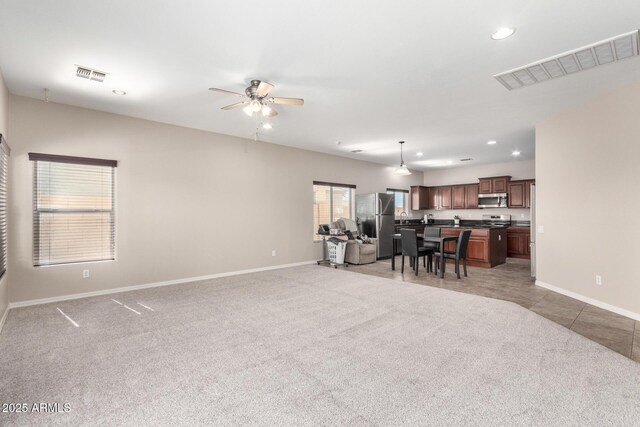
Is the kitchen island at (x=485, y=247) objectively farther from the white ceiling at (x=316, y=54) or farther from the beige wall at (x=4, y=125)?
the beige wall at (x=4, y=125)

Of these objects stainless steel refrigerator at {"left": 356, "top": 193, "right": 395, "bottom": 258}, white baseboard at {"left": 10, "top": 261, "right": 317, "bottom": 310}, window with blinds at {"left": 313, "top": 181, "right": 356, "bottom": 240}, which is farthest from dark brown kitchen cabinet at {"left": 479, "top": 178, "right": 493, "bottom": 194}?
white baseboard at {"left": 10, "top": 261, "right": 317, "bottom": 310}

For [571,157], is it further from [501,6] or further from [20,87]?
[20,87]

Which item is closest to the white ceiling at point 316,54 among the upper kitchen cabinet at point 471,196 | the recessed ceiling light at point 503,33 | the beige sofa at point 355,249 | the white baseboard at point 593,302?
the recessed ceiling light at point 503,33

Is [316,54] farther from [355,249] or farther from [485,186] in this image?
[485,186]

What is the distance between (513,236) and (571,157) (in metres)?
4.52

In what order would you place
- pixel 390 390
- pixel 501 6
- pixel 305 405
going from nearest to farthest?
1. pixel 305 405
2. pixel 390 390
3. pixel 501 6

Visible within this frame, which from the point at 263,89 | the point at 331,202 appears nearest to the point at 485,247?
the point at 331,202

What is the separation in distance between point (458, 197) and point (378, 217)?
3.35 meters

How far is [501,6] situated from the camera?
90.4 inches

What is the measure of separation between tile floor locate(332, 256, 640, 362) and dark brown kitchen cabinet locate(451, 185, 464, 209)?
8.79 feet

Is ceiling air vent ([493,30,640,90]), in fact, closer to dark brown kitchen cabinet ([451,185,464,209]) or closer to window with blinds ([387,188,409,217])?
dark brown kitchen cabinet ([451,185,464,209])

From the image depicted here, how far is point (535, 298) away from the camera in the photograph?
4.45 metres

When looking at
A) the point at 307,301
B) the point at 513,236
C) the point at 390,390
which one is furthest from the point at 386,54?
the point at 513,236

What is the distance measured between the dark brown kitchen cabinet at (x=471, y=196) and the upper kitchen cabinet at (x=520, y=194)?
936 millimetres
